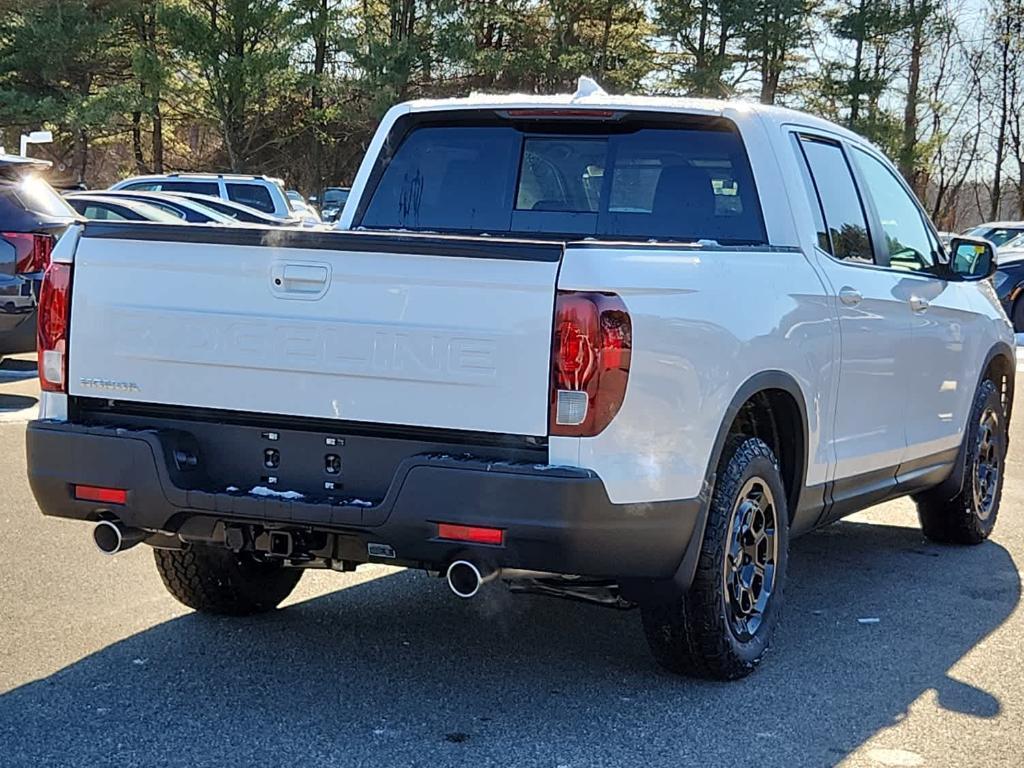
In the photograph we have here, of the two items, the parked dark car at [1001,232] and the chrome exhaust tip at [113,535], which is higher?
the parked dark car at [1001,232]

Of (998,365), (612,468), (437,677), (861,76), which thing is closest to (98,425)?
(437,677)

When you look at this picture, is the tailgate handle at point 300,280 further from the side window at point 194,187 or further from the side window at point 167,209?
the side window at point 194,187

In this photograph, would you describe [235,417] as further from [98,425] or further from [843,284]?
[843,284]

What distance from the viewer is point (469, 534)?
3773 millimetres

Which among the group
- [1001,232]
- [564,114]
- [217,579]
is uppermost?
[564,114]

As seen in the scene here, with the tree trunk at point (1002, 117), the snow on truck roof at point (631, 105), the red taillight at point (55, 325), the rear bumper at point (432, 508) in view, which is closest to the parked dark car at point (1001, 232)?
the snow on truck roof at point (631, 105)

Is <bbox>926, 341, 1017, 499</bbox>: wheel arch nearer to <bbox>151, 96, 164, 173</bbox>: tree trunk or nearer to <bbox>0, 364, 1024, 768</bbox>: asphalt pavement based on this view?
<bbox>0, 364, 1024, 768</bbox>: asphalt pavement

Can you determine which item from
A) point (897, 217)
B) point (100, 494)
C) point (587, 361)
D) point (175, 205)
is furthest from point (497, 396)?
point (175, 205)

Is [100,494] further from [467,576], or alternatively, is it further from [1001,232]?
[1001,232]

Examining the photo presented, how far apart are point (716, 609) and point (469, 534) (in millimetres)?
968

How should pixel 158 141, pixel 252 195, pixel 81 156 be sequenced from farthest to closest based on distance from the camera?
1. pixel 81 156
2. pixel 158 141
3. pixel 252 195

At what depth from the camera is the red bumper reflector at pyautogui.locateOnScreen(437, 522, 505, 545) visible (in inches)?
148

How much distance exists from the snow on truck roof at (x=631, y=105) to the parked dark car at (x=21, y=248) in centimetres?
549

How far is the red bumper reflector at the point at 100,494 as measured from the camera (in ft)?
13.4
